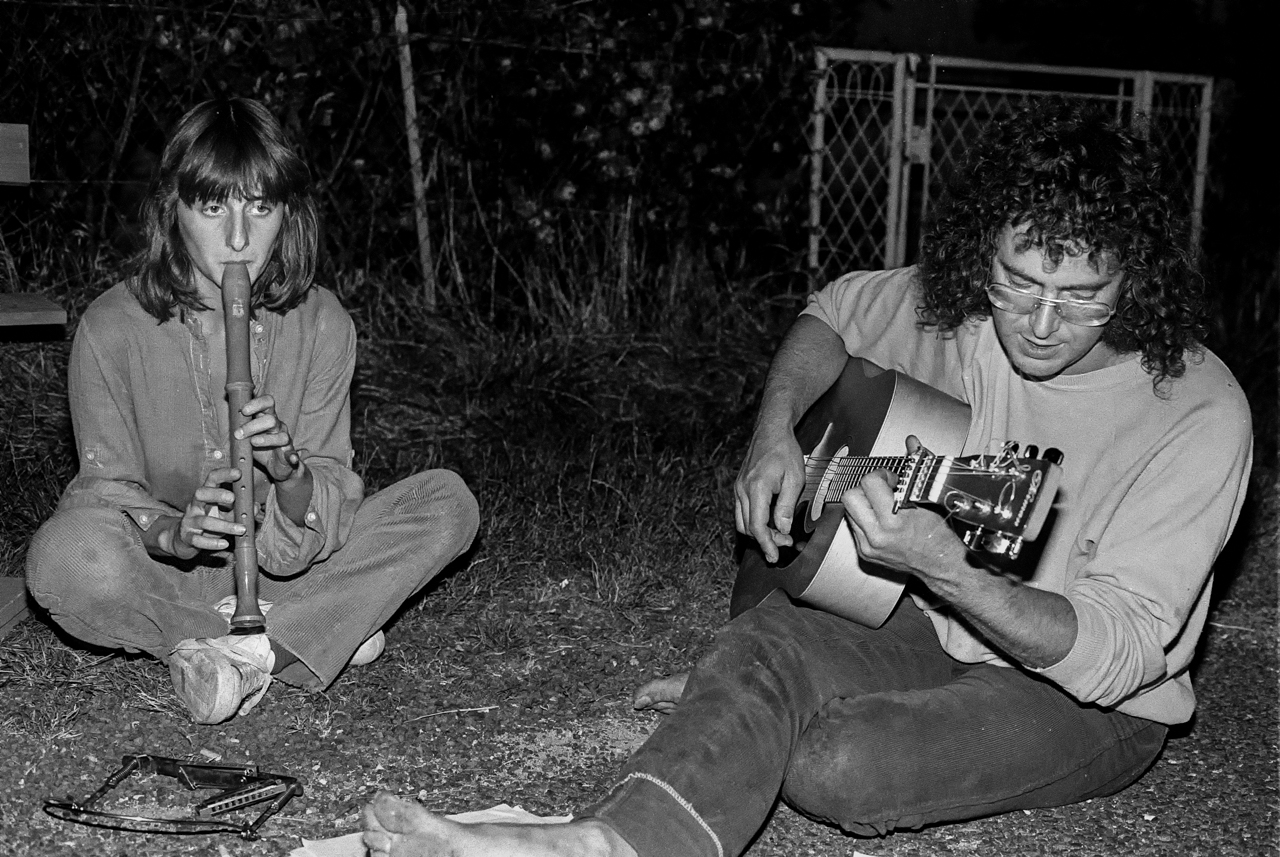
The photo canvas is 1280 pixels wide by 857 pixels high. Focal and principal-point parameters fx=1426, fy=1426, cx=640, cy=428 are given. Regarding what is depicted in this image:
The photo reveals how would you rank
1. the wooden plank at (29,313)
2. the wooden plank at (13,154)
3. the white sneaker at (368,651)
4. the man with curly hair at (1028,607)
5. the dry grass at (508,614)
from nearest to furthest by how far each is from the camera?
the man with curly hair at (1028,607) < the dry grass at (508,614) < the white sneaker at (368,651) < the wooden plank at (29,313) < the wooden plank at (13,154)

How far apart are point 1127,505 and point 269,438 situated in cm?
156

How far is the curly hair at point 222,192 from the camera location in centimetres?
288

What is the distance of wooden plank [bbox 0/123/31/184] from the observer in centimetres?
393

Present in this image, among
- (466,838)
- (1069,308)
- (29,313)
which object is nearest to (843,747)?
(466,838)

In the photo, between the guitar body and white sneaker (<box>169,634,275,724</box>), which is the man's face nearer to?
the guitar body

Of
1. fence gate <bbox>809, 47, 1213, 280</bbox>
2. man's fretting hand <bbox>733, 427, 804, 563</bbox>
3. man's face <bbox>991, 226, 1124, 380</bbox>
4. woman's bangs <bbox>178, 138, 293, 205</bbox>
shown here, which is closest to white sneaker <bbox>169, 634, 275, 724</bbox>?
woman's bangs <bbox>178, 138, 293, 205</bbox>

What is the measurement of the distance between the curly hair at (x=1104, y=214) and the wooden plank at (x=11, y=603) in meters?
2.29

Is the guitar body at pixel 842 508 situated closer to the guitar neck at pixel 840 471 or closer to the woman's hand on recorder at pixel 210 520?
the guitar neck at pixel 840 471

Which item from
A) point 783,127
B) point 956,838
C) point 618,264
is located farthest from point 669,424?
point 956,838

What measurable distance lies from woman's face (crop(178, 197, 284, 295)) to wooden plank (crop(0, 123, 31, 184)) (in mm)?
1318

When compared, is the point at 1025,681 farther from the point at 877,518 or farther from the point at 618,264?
the point at 618,264

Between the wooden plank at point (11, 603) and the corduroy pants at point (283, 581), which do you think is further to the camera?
the wooden plank at point (11, 603)

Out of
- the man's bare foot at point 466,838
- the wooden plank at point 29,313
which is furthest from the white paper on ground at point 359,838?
the wooden plank at point 29,313

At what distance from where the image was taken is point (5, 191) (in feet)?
17.0
